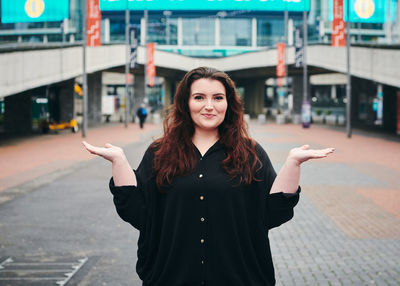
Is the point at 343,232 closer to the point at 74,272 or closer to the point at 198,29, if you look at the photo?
the point at 74,272

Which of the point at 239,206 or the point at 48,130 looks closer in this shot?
the point at 239,206

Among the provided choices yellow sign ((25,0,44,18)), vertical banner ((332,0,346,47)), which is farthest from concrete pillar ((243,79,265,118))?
vertical banner ((332,0,346,47))

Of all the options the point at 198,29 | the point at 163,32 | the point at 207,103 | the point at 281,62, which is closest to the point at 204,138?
the point at 207,103

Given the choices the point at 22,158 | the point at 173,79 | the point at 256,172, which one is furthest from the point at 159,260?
the point at 173,79

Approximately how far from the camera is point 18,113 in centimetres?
3200

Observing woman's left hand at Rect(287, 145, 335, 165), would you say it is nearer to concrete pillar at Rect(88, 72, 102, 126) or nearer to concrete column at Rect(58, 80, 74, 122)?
concrete column at Rect(58, 80, 74, 122)

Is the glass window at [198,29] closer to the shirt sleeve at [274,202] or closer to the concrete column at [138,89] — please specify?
the concrete column at [138,89]

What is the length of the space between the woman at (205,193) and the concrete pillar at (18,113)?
30.0 meters

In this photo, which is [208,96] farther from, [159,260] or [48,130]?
[48,130]

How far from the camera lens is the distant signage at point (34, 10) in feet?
143

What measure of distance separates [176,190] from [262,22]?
75.7m

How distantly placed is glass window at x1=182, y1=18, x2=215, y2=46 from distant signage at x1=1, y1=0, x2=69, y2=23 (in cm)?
3175

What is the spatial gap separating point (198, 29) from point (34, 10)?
111 ft

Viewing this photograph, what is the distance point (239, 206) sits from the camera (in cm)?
288
